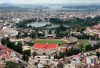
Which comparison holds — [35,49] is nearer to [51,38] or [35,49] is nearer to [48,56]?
[48,56]

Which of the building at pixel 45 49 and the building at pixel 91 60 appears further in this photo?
the building at pixel 45 49

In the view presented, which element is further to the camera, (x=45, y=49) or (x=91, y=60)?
(x=45, y=49)

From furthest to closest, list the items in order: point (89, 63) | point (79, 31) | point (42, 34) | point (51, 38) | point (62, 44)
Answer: point (79, 31) < point (42, 34) < point (51, 38) < point (62, 44) < point (89, 63)

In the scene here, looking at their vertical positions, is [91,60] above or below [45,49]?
above

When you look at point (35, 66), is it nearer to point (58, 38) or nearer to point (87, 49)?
point (87, 49)

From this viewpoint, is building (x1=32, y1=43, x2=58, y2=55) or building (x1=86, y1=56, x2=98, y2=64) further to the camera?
building (x1=32, y1=43, x2=58, y2=55)

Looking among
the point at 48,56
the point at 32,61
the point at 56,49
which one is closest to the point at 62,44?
the point at 56,49

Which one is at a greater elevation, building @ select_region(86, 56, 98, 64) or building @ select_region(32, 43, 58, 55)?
building @ select_region(86, 56, 98, 64)

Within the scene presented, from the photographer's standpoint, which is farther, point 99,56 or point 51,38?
point 51,38

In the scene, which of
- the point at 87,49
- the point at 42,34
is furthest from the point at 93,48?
the point at 42,34

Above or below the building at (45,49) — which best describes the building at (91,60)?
above

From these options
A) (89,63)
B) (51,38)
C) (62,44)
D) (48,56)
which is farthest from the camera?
(51,38)
